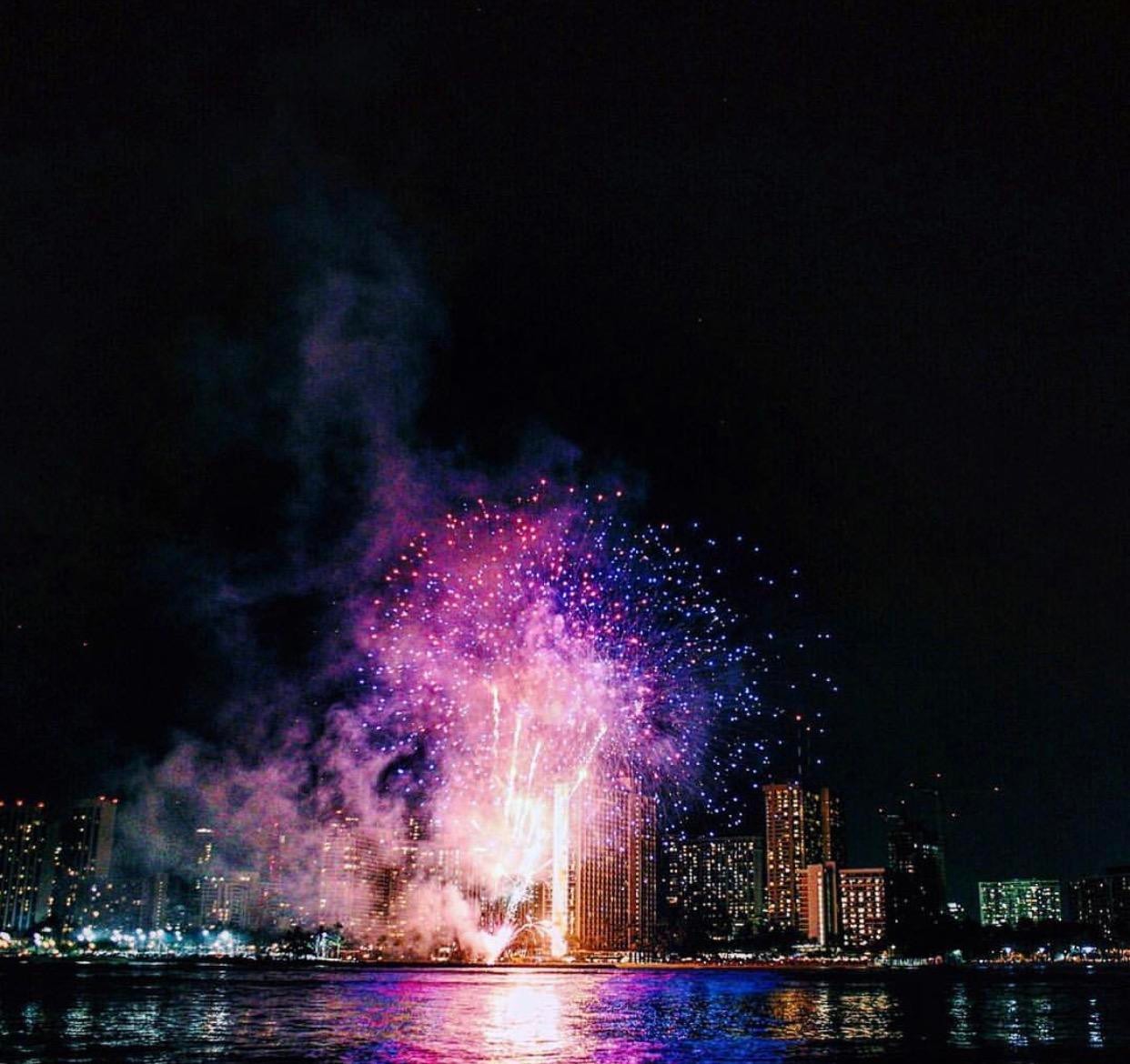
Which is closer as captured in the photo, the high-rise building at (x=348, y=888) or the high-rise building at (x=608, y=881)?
the high-rise building at (x=608, y=881)

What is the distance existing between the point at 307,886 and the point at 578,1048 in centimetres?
14484

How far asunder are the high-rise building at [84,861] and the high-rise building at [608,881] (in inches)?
3177

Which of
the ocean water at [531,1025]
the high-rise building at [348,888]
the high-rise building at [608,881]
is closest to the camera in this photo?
the ocean water at [531,1025]

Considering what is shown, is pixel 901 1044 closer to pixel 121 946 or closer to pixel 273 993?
pixel 273 993

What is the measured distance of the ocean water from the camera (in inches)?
1080

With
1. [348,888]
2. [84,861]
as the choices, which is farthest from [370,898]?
[84,861]

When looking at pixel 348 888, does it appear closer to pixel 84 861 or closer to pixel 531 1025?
pixel 84 861

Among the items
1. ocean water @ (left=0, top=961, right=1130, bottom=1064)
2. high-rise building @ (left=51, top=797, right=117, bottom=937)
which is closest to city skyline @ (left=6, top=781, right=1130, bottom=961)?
high-rise building @ (left=51, top=797, right=117, bottom=937)

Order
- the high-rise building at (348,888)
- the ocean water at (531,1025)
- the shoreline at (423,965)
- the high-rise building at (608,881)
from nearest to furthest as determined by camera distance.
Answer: the ocean water at (531,1025) < the shoreline at (423,965) < the high-rise building at (608,881) < the high-rise building at (348,888)

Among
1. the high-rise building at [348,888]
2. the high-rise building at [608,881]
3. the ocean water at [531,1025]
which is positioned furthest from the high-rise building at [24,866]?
the ocean water at [531,1025]

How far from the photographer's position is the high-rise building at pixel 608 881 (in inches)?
4692

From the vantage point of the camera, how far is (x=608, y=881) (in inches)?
5955

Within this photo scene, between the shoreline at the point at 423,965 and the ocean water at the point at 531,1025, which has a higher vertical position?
the ocean water at the point at 531,1025

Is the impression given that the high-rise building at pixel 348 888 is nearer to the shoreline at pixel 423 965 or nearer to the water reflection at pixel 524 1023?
the shoreline at pixel 423 965
